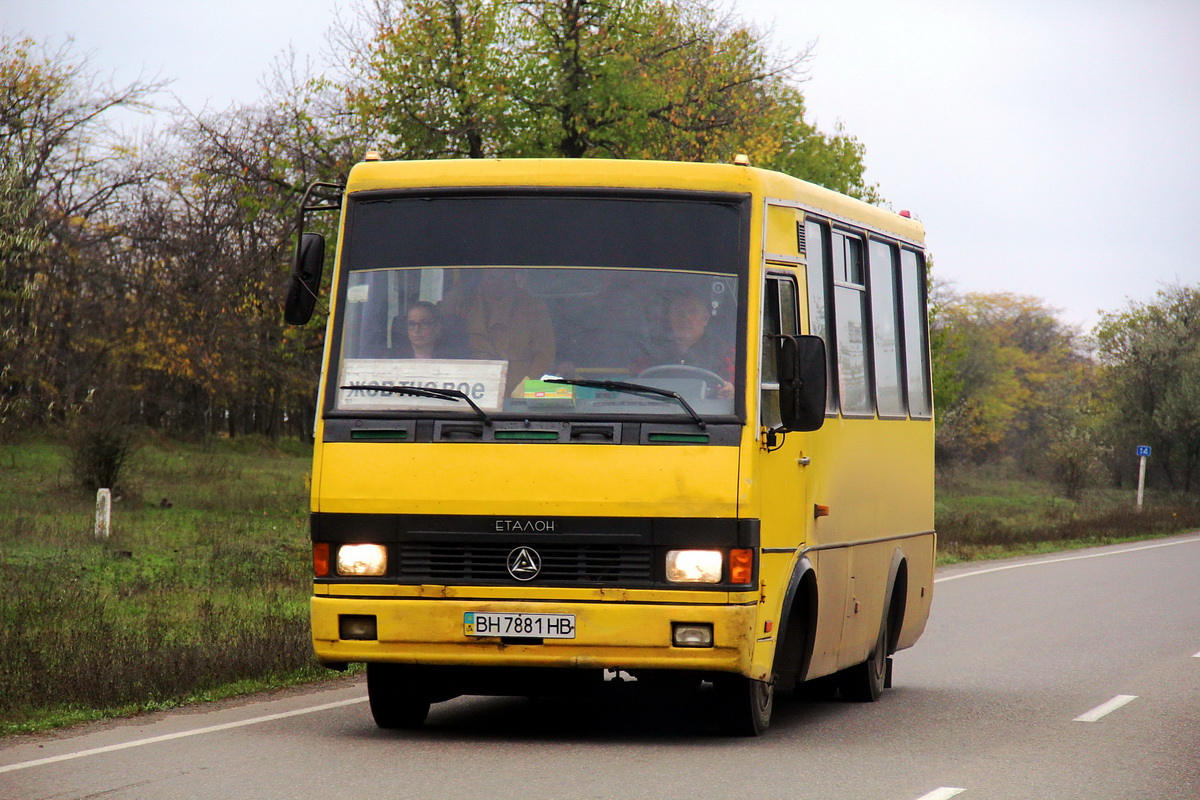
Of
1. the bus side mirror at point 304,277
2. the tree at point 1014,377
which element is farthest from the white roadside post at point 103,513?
the tree at point 1014,377

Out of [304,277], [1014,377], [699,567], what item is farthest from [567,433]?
[1014,377]

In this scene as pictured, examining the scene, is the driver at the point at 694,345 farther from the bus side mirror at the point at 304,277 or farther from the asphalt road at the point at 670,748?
the asphalt road at the point at 670,748

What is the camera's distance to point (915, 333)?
12.9 meters

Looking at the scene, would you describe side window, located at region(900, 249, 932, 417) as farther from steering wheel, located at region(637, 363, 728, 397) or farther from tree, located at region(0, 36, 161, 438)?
tree, located at region(0, 36, 161, 438)

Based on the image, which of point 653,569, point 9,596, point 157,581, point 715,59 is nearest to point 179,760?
point 653,569

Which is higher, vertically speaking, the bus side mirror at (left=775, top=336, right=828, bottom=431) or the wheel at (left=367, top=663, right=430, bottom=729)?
the bus side mirror at (left=775, top=336, right=828, bottom=431)

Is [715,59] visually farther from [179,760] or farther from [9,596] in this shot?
[179,760]

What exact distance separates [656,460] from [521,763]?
1.57 m

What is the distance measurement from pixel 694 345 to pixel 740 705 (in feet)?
6.51

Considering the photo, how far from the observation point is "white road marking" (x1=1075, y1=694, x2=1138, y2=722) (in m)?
11.0

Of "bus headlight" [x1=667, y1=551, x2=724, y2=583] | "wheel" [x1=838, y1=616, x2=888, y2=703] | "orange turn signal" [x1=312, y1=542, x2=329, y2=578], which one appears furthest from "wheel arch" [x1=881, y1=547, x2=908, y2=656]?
"orange turn signal" [x1=312, y1=542, x2=329, y2=578]

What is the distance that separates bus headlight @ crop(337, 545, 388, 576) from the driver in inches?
62.3

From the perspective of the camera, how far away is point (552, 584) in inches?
337

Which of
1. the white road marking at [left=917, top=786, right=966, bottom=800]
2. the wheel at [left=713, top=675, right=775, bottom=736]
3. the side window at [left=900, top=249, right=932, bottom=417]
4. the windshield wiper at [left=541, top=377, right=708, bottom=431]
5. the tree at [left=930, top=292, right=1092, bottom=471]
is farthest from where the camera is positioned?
the tree at [left=930, top=292, right=1092, bottom=471]
